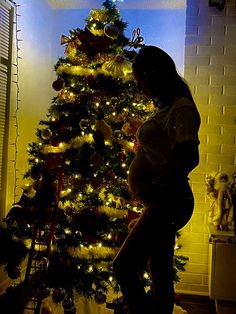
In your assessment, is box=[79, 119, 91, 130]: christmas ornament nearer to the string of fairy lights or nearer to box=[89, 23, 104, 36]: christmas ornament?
box=[89, 23, 104, 36]: christmas ornament

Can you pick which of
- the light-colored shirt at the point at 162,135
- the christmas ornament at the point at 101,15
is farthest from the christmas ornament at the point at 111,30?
the light-colored shirt at the point at 162,135

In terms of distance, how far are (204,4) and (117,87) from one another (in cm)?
125

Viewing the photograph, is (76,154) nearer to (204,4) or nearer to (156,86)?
(156,86)

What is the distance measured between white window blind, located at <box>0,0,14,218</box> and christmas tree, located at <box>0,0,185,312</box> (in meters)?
0.39

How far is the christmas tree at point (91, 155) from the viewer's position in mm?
2117

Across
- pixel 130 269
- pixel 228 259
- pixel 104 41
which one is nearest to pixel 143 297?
pixel 130 269

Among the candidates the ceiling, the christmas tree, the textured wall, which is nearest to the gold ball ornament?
the christmas tree

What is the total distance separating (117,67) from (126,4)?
4.84ft

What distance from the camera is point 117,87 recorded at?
2.28 m

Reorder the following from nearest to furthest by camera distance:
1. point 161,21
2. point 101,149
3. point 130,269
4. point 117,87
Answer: point 130,269
point 101,149
point 117,87
point 161,21

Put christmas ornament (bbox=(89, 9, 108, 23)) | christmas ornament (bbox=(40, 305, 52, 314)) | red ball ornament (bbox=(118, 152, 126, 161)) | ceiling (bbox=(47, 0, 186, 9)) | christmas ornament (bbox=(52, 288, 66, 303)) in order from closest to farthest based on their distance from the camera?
christmas ornament (bbox=(52, 288, 66, 303))
christmas ornament (bbox=(40, 305, 52, 314))
red ball ornament (bbox=(118, 152, 126, 161))
christmas ornament (bbox=(89, 9, 108, 23))
ceiling (bbox=(47, 0, 186, 9))

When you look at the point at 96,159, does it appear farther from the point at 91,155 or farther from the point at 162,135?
the point at 162,135

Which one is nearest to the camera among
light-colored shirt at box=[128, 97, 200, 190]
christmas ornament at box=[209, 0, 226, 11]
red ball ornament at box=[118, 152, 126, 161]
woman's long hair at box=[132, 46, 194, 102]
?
light-colored shirt at box=[128, 97, 200, 190]

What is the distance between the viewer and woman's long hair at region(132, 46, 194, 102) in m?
1.41
